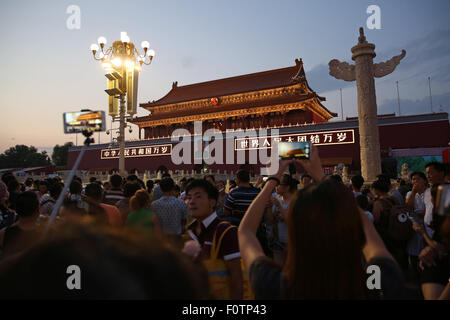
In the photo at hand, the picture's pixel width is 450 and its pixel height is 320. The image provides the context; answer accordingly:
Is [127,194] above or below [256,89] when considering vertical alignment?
below

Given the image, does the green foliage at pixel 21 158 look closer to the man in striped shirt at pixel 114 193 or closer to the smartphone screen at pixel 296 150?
the man in striped shirt at pixel 114 193

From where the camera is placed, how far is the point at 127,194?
4043 millimetres

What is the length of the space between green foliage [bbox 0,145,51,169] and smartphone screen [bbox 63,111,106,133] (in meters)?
59.1

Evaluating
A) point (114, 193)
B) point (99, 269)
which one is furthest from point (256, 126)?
point (99, 269)

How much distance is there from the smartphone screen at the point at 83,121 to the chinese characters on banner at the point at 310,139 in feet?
58.2

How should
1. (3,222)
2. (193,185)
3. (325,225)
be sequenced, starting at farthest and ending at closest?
(3,222)
(193,185)
(325,225)

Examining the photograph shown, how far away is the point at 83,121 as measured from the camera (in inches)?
80.6

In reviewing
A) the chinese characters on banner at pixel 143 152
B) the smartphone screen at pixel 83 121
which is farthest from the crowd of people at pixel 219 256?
the chinese characters on banner at pixel 143 152

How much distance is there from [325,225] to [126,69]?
10.7 meters

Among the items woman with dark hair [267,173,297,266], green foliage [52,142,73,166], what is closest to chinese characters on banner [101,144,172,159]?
woman with dark hair [267,173,297,266]

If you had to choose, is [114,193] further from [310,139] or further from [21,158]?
[21,158]

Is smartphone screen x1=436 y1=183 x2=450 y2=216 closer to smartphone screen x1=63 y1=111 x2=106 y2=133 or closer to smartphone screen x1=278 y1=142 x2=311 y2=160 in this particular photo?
smartphone screen x1=278 y1=142 x2=311 y2=160
